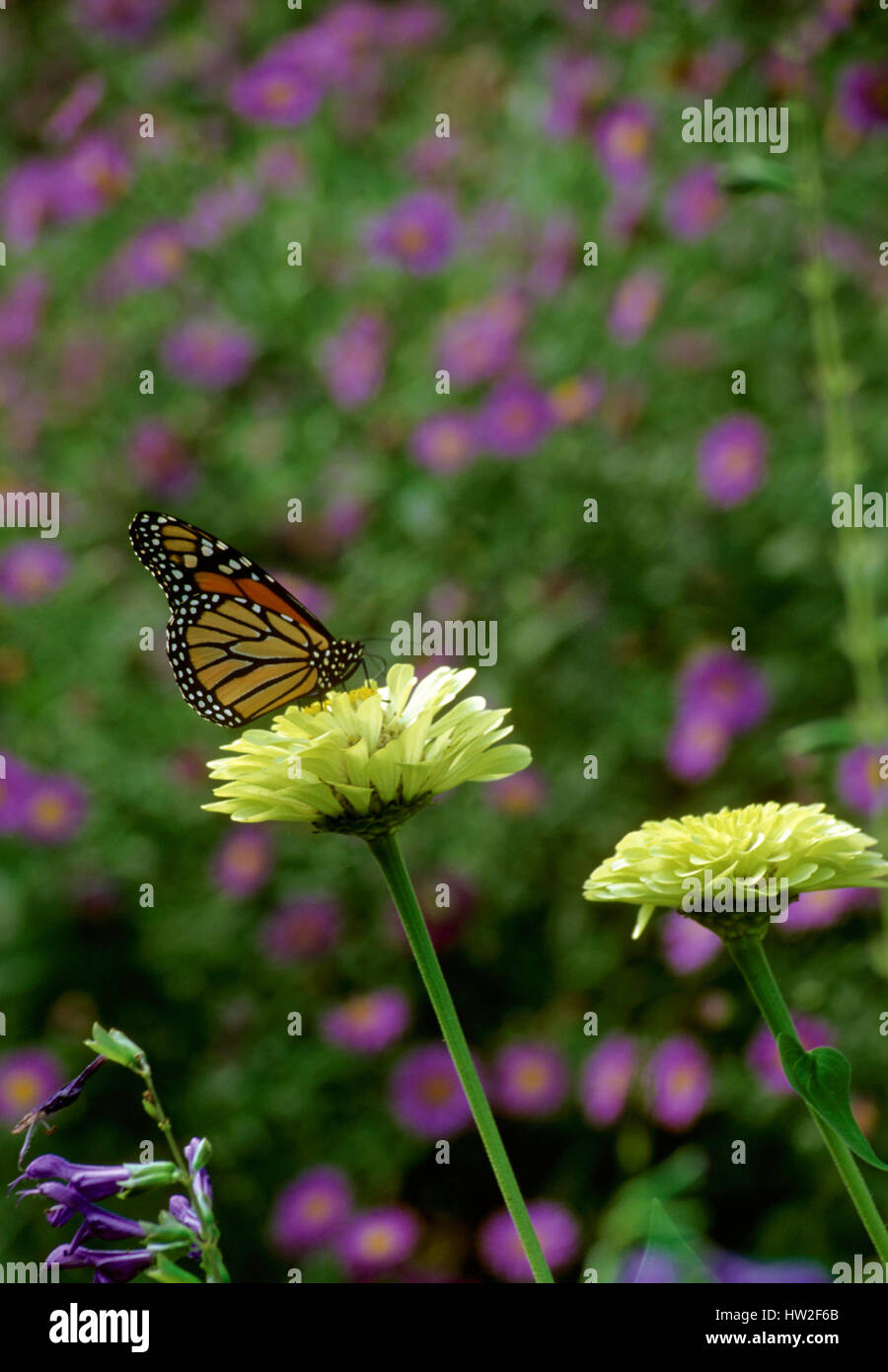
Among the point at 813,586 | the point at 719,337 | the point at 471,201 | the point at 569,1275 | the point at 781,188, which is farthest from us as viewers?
the point at 471,201

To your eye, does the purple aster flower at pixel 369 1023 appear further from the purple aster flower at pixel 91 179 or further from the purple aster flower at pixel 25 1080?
the purple aster flower at pixel 91 179

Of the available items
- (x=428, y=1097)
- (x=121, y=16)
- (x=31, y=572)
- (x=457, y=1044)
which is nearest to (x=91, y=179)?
(x=121, y=16)

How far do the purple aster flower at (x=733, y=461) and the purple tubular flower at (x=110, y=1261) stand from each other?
1652 mm

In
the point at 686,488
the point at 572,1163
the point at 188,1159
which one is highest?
the point at 686,488

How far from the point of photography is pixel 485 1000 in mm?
2004

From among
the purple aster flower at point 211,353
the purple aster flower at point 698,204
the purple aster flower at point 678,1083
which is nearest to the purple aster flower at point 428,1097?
the purple aster flower at point 678,1083

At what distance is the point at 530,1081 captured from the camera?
1878 millimetres

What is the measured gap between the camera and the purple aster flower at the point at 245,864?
6.53 feet

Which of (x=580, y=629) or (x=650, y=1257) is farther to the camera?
(x=580, y=629)

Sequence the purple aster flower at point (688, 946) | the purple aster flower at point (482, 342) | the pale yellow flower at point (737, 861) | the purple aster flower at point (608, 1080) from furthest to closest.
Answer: the purple aster flower at point (482, 342) → the purple aster flower at point (608, 1080) → the purple aster flower at point (688, 946) → the pale yellow flower at point (737, 861)

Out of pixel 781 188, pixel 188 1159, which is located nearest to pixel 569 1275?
pixel 781 188

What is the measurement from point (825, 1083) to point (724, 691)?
1416 millimetres

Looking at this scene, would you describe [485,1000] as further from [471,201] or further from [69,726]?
[471,201]

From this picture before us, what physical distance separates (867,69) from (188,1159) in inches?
71.7
